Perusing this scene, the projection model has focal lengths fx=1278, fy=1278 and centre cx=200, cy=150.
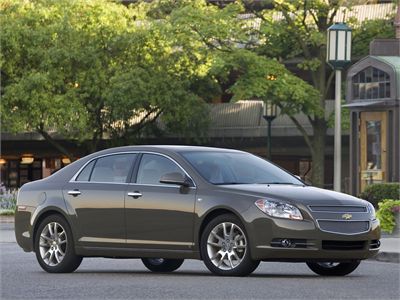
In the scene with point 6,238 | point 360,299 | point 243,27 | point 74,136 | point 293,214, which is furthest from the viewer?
point 74,136

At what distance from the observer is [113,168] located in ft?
51.2

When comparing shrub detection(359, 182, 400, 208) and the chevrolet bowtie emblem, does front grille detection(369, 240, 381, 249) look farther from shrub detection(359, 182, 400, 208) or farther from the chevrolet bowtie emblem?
shrub detection(359, 182, 400, 208)

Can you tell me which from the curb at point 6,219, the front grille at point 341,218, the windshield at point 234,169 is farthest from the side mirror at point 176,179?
the curb at point 6,219

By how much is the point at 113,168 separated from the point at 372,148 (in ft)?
76.4

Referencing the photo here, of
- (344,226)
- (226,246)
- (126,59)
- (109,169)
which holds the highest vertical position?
(126,59)

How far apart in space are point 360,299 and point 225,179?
11.5ft

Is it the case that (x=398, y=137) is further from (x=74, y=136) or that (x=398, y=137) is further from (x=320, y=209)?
(x=320, y=209)

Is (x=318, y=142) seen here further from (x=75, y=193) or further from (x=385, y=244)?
(x=75, y=193)

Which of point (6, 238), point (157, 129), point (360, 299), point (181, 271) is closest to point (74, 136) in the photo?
point (157, 129)

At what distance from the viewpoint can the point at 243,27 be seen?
49.7 m

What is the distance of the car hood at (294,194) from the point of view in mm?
14035

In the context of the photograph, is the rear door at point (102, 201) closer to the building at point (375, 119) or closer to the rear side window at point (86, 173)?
the rear side window at point (86, 173)

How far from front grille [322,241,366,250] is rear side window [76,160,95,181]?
3.33 meters

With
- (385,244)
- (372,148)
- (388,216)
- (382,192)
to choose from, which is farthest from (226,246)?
(372,148)
